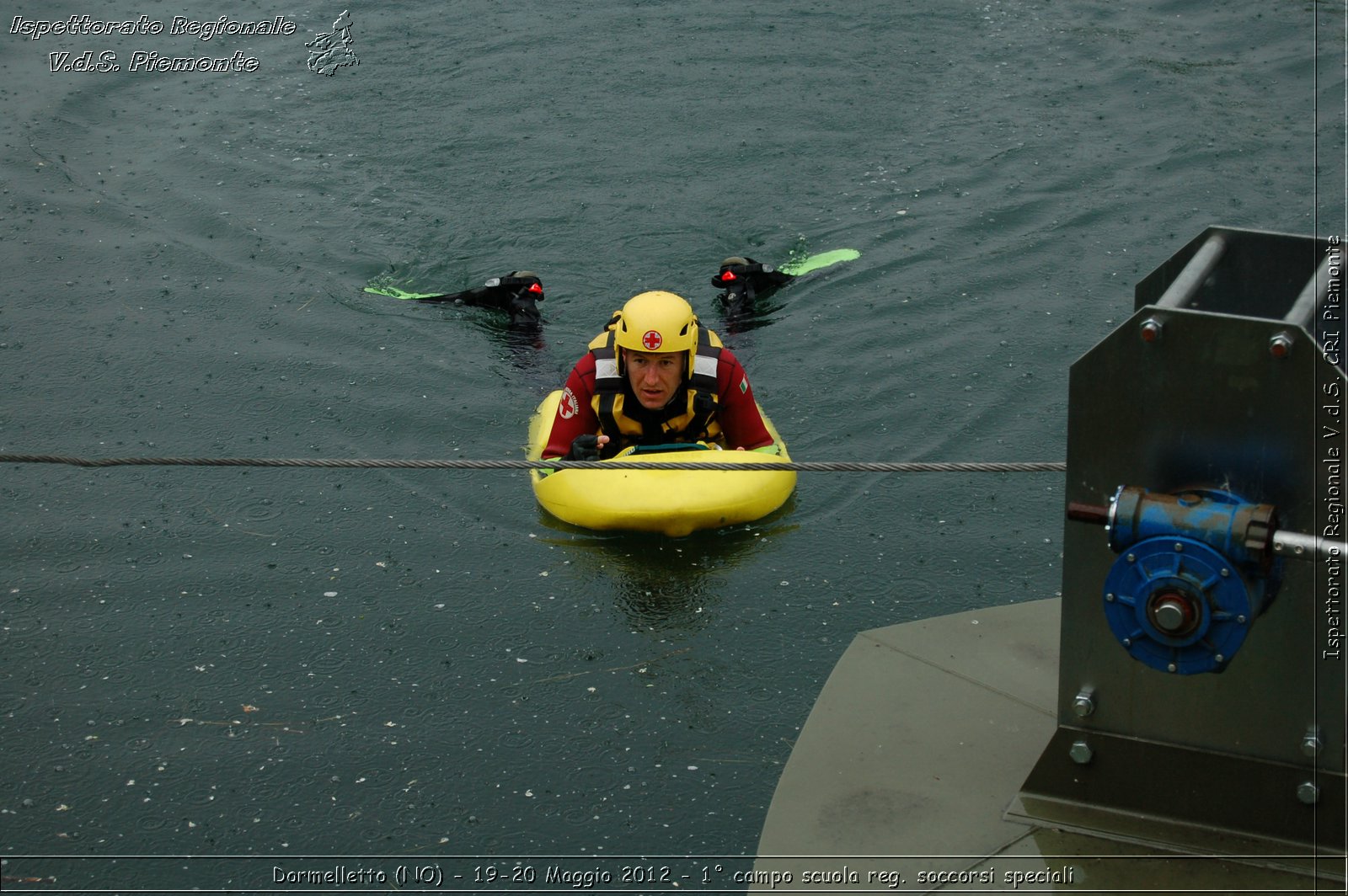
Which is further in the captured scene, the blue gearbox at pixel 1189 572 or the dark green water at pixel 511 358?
the dark green water at pixel 511 358

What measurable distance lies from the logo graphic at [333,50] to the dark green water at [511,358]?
0.14 m

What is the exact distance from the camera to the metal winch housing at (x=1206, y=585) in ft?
9.16

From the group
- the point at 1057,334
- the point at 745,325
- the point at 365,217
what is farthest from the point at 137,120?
the point at 1057,334

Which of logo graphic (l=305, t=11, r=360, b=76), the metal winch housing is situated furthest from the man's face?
logo graphic (l=305, t=11, r=360, b=76)

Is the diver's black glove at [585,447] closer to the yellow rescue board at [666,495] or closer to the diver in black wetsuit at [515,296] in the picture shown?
the yellow rescue board at [666,495]

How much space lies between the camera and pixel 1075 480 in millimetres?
3082

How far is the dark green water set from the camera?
4695mm

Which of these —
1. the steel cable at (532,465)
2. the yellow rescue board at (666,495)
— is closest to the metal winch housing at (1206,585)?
the steel cable at (532,465)

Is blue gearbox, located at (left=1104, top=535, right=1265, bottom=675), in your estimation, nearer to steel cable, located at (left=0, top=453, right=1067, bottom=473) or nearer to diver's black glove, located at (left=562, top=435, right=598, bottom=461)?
steel cable, located at (left=0, top=453, right=1067, bottom=473)

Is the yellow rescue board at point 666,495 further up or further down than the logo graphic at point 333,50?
further down

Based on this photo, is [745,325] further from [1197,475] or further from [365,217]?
[1197,475]

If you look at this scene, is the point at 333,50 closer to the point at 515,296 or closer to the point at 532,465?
the point at 515,296

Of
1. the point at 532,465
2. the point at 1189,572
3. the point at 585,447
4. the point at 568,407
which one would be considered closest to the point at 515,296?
the point at 568,407

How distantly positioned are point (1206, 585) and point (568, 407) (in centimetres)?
384
